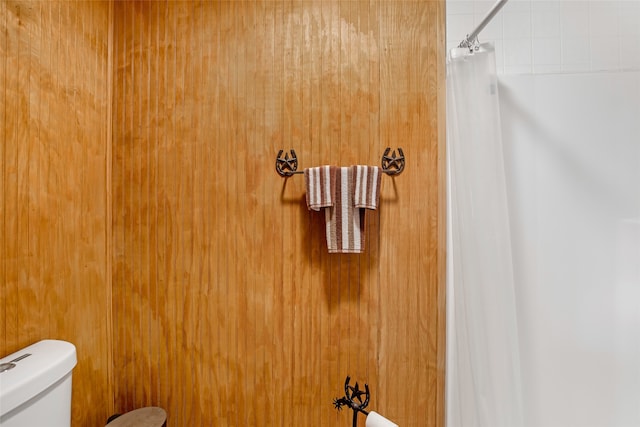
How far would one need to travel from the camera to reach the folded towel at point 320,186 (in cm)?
116

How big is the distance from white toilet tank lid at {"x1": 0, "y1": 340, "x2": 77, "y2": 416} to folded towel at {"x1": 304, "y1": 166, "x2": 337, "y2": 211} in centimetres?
89

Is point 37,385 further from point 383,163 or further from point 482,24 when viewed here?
point 482,24

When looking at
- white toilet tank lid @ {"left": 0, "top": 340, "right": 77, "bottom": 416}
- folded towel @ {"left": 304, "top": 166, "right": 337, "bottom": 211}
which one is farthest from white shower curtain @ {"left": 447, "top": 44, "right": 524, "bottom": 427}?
white toilet tank lid @ {"left": 0, "top": 340, "right": 77, "bottom": 416}

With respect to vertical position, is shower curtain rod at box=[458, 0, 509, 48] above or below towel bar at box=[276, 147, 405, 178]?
above

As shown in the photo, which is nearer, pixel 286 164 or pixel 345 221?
pixel 345 221

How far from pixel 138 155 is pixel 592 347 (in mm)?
1881

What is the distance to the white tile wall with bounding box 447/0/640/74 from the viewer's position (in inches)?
40.1

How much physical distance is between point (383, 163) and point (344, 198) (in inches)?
8.9

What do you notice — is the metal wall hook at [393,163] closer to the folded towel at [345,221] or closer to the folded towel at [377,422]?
the folded towel at [345,221]

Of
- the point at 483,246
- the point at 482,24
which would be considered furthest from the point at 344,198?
the point at 482,24

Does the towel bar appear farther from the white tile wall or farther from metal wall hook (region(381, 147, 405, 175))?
the white tile wall

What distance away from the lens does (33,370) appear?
2.74 feet

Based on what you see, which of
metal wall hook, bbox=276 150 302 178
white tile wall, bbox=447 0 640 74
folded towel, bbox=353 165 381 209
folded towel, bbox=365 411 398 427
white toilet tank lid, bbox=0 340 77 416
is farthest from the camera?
metal wall hook, bbox=276 150 302 178

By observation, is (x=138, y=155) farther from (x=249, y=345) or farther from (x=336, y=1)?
(x=336, y=1)
